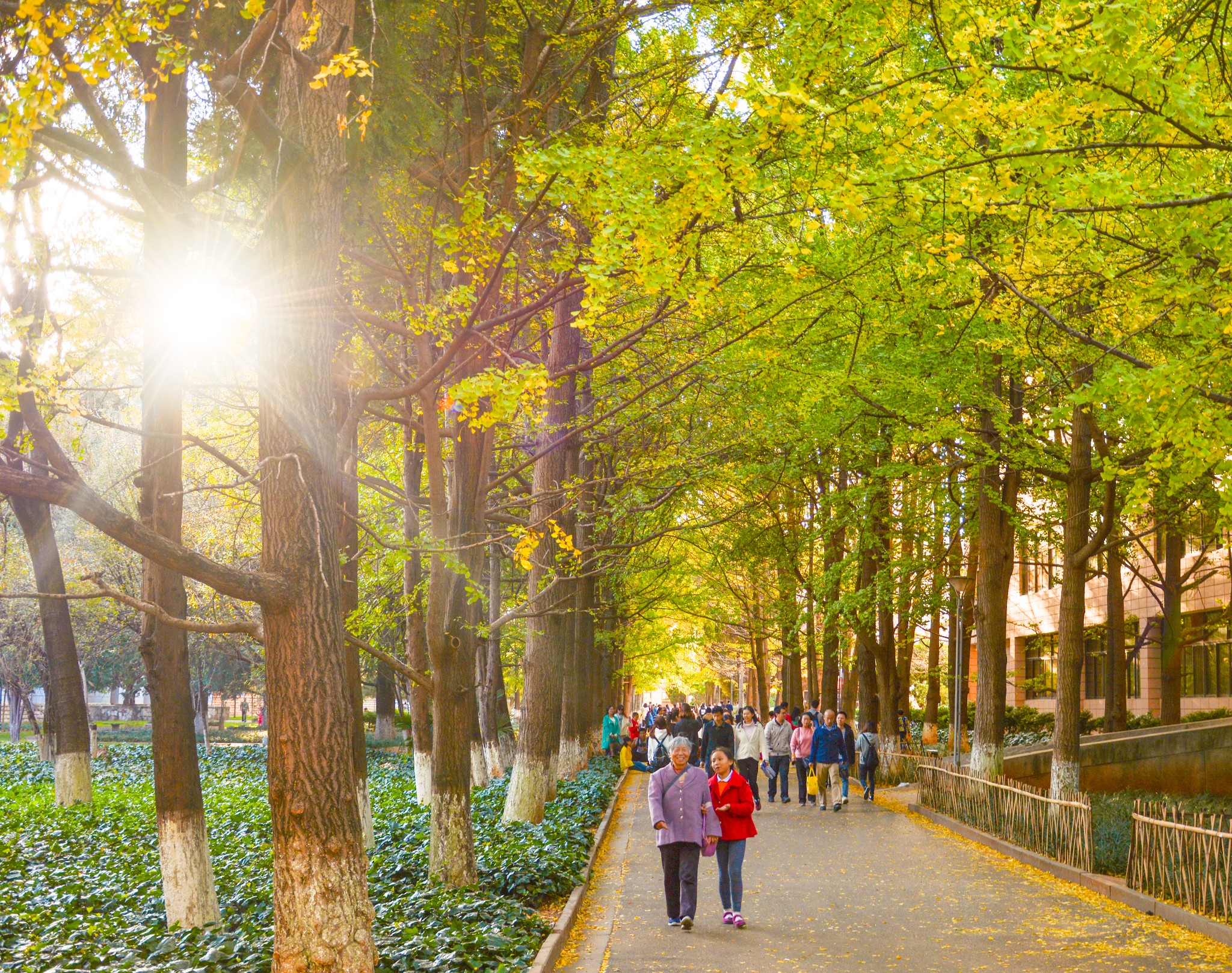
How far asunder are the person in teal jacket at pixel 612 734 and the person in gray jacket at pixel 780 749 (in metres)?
9.66

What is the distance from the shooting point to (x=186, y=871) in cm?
937

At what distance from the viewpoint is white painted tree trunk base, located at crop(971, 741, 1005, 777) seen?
62.1 feet

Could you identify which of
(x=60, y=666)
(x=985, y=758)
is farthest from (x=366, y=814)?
(x=985, y=758)

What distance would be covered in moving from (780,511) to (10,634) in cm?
2495

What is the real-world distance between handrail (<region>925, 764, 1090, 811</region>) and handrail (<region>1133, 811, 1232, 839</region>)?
4.59 ft

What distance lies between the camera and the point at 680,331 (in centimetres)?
1711

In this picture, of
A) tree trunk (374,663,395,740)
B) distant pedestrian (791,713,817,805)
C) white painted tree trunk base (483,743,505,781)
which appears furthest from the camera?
tree trunk (374,663,395,740)

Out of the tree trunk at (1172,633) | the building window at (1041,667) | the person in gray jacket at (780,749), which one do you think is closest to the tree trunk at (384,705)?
the person in gray jacket at (780,749)

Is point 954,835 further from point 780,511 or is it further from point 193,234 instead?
point 780,511

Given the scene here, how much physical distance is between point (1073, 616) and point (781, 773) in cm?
731

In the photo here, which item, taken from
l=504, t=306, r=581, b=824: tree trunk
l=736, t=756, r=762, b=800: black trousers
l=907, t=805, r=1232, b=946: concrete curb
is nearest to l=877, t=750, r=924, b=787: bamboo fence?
l=736, t=756, r=762, b=800: black trousers

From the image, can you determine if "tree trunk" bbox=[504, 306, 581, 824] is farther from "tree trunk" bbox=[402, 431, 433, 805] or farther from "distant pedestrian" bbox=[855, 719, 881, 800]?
"distant pedestrian" bbox=[855, 719, 881, 800]

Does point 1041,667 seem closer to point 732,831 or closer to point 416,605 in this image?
point 416,605

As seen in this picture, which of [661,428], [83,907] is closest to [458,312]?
[83,907]
